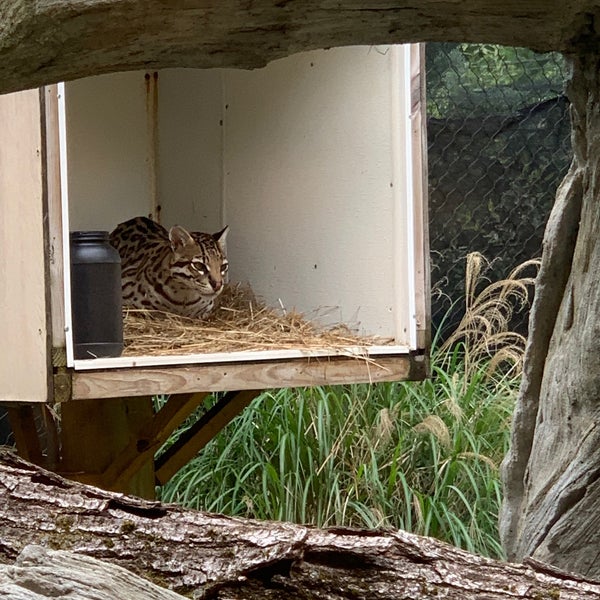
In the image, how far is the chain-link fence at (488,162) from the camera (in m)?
4.64

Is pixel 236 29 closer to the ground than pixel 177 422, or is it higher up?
higher up

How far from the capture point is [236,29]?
124 centimetres

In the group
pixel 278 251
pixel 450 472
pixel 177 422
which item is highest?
pixel 278 251

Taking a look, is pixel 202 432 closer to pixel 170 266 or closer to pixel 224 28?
pixel 170 266

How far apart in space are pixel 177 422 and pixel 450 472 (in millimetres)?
1001

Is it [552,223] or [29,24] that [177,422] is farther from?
[29,24]

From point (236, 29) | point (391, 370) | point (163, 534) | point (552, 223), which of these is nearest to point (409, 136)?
Result: point (391, 370)

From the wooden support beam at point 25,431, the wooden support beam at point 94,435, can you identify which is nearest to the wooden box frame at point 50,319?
the wooden support beam at point 94,435

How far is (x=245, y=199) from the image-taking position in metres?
3.44

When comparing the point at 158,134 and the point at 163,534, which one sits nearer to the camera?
the point at 163,534

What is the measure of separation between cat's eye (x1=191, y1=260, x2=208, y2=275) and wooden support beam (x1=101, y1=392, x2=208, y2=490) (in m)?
0.50

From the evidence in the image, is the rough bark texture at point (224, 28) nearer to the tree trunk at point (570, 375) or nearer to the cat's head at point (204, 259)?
the tree trunk at point (570, 375)

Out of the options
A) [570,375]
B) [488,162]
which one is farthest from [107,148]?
[570,375]

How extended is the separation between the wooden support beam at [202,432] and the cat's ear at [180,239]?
475mm
